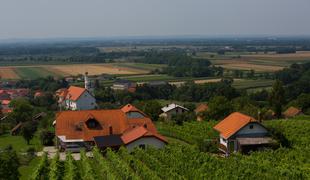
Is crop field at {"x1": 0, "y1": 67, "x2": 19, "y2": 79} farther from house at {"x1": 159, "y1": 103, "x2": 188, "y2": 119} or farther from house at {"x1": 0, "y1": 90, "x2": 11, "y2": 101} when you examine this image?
house at {"x1": 159, "y1": 103, "x2": 188, "y2": 119}

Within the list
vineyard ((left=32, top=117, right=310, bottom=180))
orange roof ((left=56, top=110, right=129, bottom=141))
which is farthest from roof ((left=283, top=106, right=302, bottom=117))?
orange roof ((left=56, top=110, right=129, bottom=141))

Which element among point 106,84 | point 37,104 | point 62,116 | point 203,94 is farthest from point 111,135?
point 106,84

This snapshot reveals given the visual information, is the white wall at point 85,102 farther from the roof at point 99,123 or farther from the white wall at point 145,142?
the white wall at point 145,142

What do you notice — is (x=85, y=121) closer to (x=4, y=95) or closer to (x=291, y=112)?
(x=291, y=112)

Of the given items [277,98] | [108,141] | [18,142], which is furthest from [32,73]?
[108,141]

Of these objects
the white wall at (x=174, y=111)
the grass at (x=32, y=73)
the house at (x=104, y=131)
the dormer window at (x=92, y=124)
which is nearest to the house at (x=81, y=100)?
the white wall at (x=174, y=111)

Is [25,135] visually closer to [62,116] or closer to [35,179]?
[62,116]
